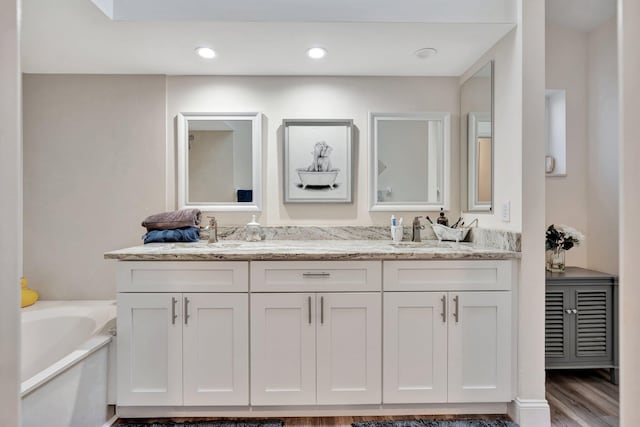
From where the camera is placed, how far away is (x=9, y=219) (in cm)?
71

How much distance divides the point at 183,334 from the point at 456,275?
58.0 inches

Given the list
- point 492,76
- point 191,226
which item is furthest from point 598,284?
point 191,226

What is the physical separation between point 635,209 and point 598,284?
6.63 feet

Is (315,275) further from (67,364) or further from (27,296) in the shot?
(27,296)

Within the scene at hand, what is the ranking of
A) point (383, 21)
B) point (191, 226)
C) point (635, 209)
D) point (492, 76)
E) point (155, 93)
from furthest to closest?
point (155, 93) < point (191, 226) < point (492, 76) < point (383, 21) < point (635, 209)

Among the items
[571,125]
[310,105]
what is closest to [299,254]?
[310,105]

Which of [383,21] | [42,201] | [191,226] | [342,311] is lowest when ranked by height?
[342,311]

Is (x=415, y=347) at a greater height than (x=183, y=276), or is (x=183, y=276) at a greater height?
(x=183, y=276)

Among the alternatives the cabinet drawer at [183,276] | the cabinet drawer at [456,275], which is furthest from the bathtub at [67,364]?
the cabinet drawer at [456,275]

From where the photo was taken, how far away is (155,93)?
8.34 ft

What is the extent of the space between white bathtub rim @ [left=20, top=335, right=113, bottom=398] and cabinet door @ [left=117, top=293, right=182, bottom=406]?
0.11 metres

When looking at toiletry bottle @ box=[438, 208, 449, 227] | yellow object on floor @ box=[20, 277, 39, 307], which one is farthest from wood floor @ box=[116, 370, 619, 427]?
yellow object on floor @ box=[20, 277, 39, 307]

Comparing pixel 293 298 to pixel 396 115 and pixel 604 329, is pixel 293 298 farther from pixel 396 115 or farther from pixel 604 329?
pixel 604 329

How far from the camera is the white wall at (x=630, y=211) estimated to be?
68 centimetres
